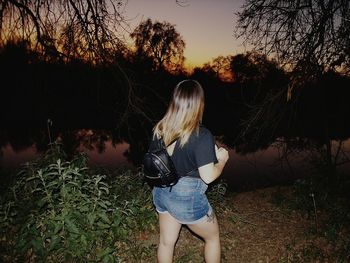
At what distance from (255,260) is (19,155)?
13.6 meters

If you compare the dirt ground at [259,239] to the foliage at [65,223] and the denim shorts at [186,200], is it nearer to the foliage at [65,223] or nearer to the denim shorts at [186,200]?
the foliage at [65,223]

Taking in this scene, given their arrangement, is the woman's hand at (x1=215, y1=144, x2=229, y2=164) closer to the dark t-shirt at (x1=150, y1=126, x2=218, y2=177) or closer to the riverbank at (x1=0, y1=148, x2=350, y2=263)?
the dark t-shirt at (x1=150, y1=126, x2=218, y2=177)

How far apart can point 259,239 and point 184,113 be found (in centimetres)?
273

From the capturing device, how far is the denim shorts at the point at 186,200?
2.60 metres

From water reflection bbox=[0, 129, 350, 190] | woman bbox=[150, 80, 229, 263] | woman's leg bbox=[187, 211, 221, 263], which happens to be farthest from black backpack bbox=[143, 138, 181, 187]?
water reflection bbox=[0, 129, 350, 190]

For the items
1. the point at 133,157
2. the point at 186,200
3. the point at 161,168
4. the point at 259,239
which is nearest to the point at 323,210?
the point at 259,239

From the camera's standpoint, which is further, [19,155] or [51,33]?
[19,155]

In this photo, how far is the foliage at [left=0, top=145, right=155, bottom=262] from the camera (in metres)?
3.36

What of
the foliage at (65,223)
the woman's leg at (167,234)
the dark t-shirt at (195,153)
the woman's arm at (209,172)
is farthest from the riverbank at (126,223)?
the woman's arm at (209,172)

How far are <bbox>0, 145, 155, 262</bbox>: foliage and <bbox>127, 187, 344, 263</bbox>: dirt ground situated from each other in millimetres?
421

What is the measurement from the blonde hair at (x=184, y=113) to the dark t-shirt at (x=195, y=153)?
0.05 m

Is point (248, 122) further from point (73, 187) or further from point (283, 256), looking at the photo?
point (73, 187)

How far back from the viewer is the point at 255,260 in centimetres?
396

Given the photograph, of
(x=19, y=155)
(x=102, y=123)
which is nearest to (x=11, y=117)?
(x=102, y=123)
